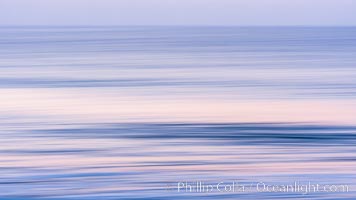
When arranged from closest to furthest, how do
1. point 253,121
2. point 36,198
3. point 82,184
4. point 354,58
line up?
1. point 36,198
2. point 82,184
3. point 253,121
4. point 354,58

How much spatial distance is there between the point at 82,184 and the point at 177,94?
6478 millimetres

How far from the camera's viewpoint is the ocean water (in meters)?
6.60

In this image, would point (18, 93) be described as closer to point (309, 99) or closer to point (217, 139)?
point (309, 99)

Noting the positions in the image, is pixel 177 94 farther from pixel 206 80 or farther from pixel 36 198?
pixel 36 198

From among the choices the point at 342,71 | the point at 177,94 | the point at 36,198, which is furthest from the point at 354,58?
the point at 36,198

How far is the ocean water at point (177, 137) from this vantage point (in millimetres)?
6602

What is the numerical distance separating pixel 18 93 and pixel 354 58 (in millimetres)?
10747

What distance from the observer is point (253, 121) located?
9875mm

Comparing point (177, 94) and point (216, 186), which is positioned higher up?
point (177, 94)

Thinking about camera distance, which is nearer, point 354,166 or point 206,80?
point 354,166

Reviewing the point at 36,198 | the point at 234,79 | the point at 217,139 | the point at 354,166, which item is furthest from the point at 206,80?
the point at 36,198

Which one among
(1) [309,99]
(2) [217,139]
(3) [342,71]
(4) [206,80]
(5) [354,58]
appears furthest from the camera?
(5) [354,58]

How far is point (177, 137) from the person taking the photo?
8.91 meters

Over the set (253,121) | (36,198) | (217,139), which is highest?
(253,121)
